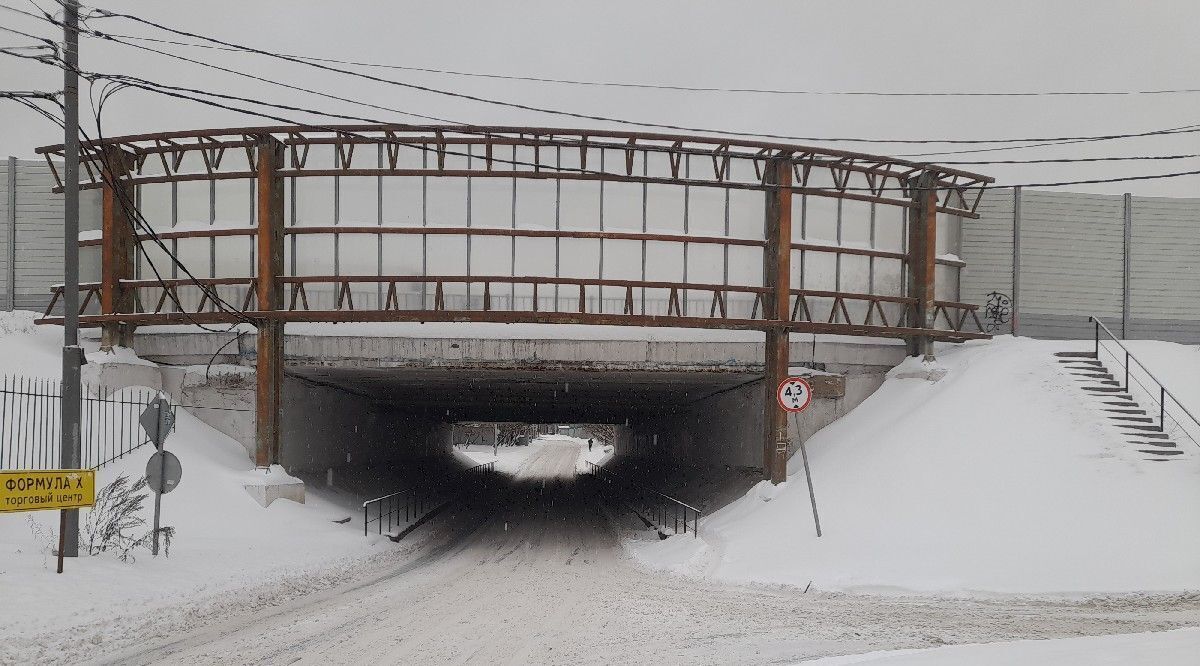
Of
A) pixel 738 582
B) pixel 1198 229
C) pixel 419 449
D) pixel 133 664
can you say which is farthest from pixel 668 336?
pixel 419 449

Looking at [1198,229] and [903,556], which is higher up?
[1198,229]

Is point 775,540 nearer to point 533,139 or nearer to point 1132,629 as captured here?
point 1132,629

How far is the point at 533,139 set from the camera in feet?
72.7

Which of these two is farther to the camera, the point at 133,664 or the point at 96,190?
the point at 96,190

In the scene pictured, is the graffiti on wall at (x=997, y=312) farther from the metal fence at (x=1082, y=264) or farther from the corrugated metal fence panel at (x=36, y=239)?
the corrugated metal fence panel at (x=36, y=239)

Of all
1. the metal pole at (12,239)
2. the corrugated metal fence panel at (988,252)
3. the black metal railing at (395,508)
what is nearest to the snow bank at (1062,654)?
the black metal railing at (395,508)

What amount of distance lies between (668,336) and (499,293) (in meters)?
4.37

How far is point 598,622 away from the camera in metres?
11.9

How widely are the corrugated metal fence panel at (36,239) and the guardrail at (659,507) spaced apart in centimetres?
1911

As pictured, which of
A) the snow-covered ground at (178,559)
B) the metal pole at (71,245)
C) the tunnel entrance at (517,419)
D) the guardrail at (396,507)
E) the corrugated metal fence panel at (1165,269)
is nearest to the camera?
the snow-covered ground at (178,559)

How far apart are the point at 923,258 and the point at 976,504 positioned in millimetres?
9376

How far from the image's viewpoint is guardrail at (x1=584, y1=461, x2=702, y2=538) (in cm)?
2204

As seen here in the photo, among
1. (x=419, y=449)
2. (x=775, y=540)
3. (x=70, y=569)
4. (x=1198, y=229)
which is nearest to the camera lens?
(x=70, y=569)

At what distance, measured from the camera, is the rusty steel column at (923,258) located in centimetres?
2422
